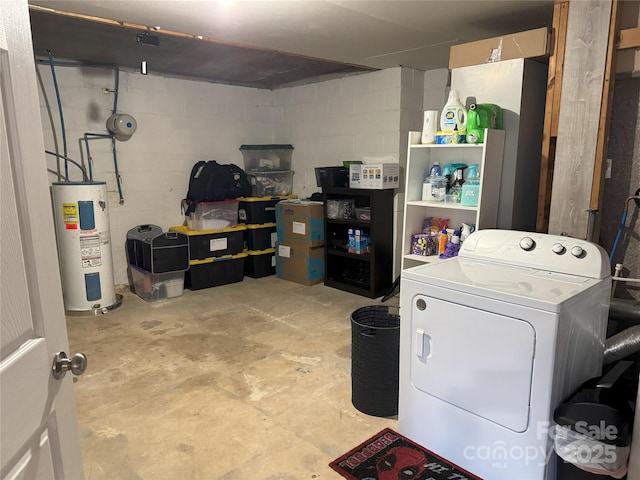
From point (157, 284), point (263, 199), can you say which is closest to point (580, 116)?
point (263, 199)

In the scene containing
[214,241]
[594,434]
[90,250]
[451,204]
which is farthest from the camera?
[214,241]

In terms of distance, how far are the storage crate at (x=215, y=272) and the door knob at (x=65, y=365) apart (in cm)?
359

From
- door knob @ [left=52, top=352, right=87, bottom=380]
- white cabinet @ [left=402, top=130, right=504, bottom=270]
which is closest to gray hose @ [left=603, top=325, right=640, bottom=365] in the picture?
white cabinet @ [left=402, top=130, right=504, bottom=270]

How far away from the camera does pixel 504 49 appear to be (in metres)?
2.64

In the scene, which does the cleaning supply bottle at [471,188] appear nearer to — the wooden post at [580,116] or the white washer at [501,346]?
the wooden post at [580,116]

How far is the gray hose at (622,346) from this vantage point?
82.7 inches

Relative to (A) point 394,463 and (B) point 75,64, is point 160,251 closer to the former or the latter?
(B) point 75,64

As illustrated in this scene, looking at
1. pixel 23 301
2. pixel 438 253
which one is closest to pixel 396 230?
pixel 438 253

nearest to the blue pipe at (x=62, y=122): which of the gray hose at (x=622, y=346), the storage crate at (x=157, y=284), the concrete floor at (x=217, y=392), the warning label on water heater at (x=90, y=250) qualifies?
the warning label on water heater at (x=90, y=250)

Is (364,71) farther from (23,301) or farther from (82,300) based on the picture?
(23,301)

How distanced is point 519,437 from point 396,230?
9.59ft

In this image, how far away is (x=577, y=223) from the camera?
239cm

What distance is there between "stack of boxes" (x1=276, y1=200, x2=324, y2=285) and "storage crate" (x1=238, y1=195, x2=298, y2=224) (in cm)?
17

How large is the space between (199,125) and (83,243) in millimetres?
1949
